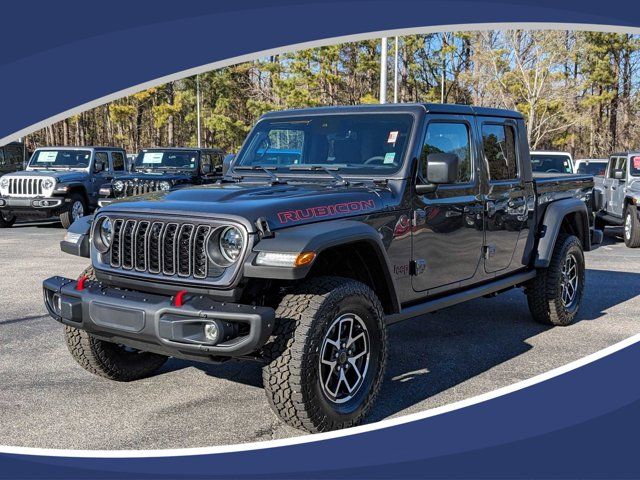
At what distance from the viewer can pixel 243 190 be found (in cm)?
448

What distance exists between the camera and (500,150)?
6.08m

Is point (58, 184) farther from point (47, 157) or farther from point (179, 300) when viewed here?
point (179, 300)

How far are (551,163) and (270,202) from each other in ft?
35.9

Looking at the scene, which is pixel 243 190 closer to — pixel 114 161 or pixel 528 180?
pixel 528 180

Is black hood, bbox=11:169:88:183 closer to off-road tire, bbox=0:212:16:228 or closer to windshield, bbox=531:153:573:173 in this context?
off-road tire, bbox=0:212:16:228

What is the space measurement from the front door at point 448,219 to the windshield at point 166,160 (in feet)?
33.7

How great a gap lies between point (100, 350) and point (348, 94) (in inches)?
1410

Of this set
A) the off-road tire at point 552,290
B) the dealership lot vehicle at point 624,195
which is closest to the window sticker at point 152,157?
the dealership lot vehicle at point 624,195

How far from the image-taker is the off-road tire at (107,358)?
4.72 m

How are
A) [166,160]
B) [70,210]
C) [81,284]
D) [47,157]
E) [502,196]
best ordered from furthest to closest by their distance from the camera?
[47,157] → [70,210] → [166,160] → [502,196] → [81,284]

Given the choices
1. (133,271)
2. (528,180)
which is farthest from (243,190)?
(528,180)

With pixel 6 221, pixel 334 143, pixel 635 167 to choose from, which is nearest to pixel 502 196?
pixel 334 143

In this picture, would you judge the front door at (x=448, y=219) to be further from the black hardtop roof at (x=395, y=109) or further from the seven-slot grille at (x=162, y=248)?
the seven-slot grille at (x=162, y=248)

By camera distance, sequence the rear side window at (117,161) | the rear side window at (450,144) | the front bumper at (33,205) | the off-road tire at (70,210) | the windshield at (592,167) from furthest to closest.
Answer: the windshield at (592,167) → the rear side window at (117,161) → the off-road tire at (70,210) → the front bumper at (33,205) → the rear side window at (450,144)
